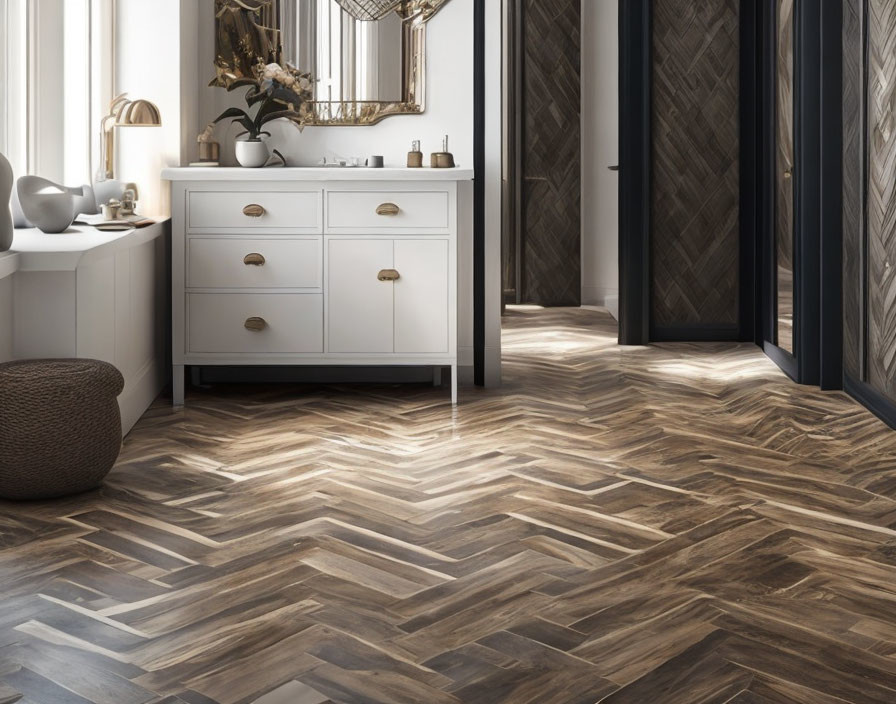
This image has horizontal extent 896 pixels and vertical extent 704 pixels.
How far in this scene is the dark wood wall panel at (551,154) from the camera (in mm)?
7984

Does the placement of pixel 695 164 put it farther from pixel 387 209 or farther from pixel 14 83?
pixel 14 83

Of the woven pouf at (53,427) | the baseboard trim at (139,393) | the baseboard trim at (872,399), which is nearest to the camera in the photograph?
the woven pouf at (53,427)

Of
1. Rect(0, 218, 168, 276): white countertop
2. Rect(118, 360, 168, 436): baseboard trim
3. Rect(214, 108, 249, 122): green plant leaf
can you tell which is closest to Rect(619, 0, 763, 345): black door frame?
Rect(214, 108, 249, 122): green plant leaf

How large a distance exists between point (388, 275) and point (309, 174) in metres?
0.50

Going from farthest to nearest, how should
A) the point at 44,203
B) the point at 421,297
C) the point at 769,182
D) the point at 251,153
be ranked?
the point at 769,182
the point at 251,153
the point at 421,297
the point at 44,203

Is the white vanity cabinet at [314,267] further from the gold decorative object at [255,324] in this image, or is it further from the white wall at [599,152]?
the white wall at [599,152]

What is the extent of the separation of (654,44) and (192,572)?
454 cm

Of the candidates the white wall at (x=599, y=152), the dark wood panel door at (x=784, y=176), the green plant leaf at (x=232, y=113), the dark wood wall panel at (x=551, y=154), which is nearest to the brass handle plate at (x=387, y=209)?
→ the green plant leaf at (x=232, y=113)

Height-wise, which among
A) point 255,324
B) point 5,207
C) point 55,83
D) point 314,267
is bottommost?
point 255,324

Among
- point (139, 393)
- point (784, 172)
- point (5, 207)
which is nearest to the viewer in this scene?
point (5, 207)

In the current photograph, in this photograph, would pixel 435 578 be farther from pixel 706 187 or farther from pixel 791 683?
pixel 706 187

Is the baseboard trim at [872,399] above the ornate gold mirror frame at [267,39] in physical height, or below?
below

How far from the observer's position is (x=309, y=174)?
14.4ft

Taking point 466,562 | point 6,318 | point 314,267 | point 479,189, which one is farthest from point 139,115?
point 466,562
